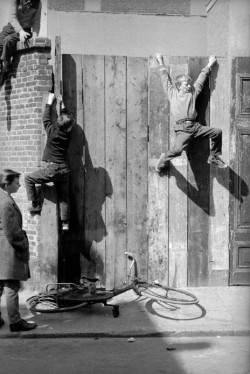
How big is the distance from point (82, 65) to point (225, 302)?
3796mm

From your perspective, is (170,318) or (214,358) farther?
(170,318)

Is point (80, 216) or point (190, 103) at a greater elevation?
point (190, 103)

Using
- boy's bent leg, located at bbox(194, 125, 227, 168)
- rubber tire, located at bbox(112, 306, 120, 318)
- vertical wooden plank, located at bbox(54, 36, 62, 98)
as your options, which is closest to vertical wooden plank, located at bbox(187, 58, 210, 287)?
boy's bent leg, located at bbox(194, 125, 227, 168)

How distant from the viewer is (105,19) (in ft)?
40.5

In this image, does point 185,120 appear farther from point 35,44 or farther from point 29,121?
point 35,44

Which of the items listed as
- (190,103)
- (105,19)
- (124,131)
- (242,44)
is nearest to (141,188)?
(124,131)

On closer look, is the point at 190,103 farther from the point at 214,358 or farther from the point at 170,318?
the point at 214,358

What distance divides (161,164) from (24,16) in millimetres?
3258

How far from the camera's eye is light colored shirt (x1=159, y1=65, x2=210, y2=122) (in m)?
8.38

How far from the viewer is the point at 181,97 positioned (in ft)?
27.5

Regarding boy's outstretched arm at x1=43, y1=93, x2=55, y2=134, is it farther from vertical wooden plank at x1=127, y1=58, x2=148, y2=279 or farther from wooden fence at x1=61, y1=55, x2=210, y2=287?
vertical wooden plank at x1=127, y1=58, x2=148, y2=279

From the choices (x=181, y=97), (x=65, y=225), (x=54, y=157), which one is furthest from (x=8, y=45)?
(x=65, y=225)

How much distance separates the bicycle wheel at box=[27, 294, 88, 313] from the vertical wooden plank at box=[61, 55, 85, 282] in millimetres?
963

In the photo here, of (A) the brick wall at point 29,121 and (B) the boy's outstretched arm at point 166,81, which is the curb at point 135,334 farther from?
(B) the boy's outstretched arm at point 166,81
